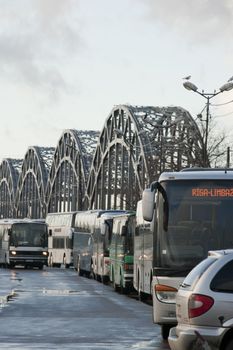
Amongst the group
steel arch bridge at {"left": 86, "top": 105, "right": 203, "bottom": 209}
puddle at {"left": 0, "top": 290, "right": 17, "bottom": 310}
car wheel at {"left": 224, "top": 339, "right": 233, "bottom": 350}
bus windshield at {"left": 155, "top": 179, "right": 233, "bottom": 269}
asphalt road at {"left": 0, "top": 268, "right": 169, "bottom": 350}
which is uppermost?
steel arch bridge at {"left": 86, "top": 105, "right": 203, "bottom": 209}

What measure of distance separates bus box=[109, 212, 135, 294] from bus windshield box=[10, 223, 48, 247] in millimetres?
27118

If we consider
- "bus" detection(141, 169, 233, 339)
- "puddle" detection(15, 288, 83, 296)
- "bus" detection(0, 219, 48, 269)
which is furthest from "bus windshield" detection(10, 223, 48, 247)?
"bus" detection(141, 169, 233, 339)

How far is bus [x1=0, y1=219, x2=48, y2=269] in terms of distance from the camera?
233 ft

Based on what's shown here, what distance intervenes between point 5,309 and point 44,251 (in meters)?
41.5

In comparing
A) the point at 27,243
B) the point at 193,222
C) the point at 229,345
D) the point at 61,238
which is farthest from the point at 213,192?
the point at 61,238

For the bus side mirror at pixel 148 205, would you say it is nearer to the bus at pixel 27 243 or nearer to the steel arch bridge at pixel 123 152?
the bus at pixel 27 243

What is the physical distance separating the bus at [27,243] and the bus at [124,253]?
88.7 feet

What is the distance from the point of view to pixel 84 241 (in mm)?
60531

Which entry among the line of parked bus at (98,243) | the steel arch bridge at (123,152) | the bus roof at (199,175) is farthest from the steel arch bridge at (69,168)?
the bus roof at (199,175)

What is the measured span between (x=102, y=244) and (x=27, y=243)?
20.5 metres

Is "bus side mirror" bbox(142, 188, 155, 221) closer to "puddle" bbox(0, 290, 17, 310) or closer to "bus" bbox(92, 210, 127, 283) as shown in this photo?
"puddle" bbox(0, 290, 17, 310)

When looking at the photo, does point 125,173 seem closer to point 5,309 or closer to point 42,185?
point 42,185

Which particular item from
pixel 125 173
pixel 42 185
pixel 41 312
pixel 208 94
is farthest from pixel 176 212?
pixel 42 185

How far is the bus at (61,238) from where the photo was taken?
242 ft
